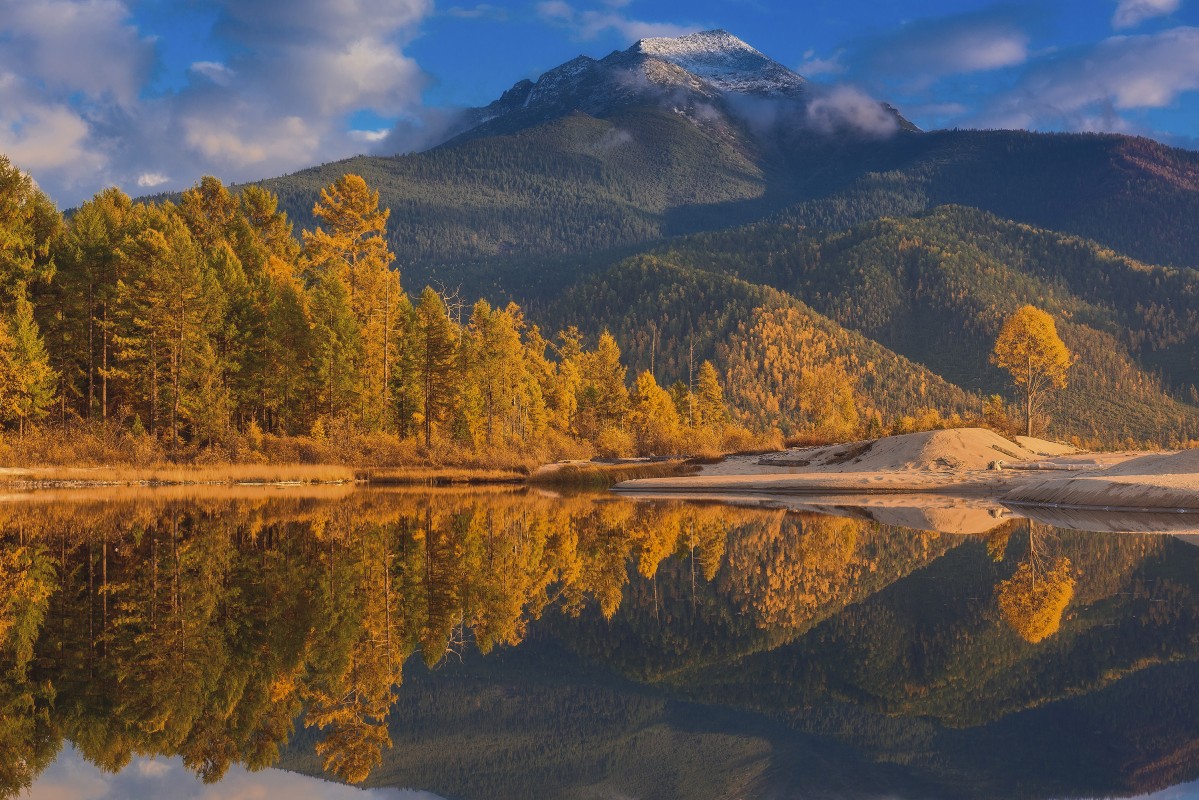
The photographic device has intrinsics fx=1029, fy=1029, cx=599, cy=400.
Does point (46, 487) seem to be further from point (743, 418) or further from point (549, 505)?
point (743, 418)

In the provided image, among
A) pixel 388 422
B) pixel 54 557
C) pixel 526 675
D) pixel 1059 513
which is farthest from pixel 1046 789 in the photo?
pixel 388 422

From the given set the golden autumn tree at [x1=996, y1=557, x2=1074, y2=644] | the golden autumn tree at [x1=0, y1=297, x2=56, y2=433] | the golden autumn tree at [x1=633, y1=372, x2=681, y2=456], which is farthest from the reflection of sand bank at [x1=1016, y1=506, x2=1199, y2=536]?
the golden autumn tree at [x1=633, y1=372, x2=681, y2=456]

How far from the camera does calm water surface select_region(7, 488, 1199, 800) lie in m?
8.73

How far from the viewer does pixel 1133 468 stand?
1585 inches

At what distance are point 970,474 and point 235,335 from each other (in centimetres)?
3898

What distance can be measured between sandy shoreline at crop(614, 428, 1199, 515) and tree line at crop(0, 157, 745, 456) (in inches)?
779

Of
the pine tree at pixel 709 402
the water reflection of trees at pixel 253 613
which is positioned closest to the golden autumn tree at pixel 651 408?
the pine tree at pixel 709 402

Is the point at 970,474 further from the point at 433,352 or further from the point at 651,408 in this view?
the point at 651,408

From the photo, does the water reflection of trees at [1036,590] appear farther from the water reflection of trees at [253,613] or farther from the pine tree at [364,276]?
the pine tree at [364,276]

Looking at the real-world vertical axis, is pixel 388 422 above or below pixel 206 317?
below

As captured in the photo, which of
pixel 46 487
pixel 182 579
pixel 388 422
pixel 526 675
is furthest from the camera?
pixel 388 422

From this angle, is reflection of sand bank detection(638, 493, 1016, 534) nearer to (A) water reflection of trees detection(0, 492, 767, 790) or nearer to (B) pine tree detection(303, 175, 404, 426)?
(A) water reflection of trees detection(0, 492, 767, 790)

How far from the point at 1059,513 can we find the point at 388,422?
42.2 metres

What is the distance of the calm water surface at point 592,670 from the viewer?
8.73 m
